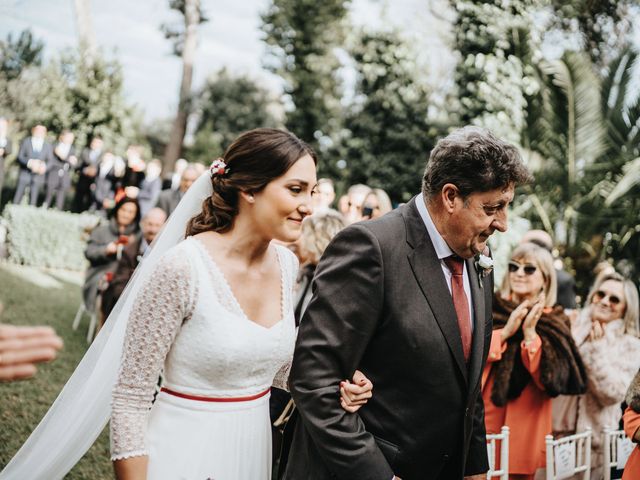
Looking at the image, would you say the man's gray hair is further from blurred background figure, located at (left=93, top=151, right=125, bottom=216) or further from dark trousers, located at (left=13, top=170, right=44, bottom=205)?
dark trousers, located at (left=13, top=170, right=44, bottom=205)

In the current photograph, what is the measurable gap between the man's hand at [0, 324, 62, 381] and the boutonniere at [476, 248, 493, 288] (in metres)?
1.64

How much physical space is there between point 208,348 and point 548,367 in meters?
2.40

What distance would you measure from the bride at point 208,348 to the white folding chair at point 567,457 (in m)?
1.62

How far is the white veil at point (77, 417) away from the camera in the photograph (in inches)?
96.7

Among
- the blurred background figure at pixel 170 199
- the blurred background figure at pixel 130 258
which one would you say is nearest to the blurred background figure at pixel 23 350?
the blurred background figure at pixel 130 258

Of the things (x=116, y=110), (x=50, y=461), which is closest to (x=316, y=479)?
(x=50, y=461)

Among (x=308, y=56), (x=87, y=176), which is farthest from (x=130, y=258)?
(x=308, y=56)

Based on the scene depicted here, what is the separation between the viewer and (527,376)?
3787 millimetres

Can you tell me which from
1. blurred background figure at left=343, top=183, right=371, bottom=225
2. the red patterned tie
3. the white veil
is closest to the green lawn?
the white veil

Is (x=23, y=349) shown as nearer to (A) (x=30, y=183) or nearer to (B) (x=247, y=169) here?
(B) (x=247, y=169)

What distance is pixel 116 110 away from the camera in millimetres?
19109

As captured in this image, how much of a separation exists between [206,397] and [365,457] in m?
0.60

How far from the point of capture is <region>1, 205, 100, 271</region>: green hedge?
12641 mm

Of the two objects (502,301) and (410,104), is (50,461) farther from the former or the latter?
(410,104)
